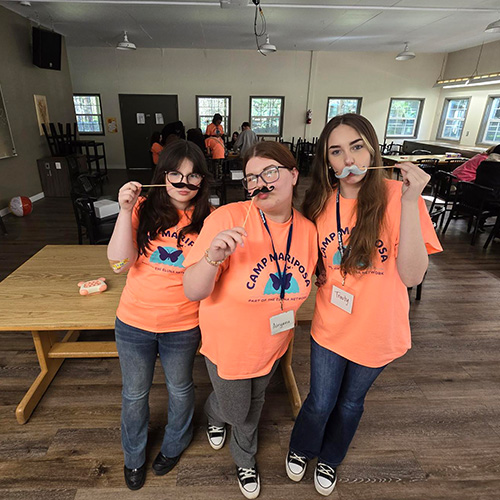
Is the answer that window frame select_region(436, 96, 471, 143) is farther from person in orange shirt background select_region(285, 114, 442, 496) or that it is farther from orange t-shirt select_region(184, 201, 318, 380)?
orange t-shirt select_region(184, 201, 318, 380)

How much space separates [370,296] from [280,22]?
6999mm

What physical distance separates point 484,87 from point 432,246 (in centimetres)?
989

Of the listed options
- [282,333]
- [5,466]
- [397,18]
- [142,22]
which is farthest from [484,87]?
[5,466]

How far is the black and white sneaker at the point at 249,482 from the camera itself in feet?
4.83

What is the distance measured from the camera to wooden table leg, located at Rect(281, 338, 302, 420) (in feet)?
6.28

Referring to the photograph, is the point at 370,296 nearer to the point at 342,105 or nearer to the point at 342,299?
the point at 342,299

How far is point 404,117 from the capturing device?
10414mm

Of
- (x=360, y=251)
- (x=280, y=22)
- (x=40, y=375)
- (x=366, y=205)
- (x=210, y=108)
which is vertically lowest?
(x=40, y=375)

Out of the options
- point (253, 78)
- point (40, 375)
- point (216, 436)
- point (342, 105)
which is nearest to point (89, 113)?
point (253, 78)

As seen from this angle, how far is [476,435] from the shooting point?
1.82 metres

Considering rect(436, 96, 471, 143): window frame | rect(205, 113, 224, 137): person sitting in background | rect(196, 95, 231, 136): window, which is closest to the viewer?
rect(205, 113, 224, 137): person sitting in background

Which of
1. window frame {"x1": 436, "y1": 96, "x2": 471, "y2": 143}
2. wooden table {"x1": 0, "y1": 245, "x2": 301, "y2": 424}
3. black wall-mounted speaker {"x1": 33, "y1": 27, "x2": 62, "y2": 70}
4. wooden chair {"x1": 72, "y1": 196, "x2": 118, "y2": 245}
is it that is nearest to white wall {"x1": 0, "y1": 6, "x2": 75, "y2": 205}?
black wall-mounted speaker {"x1": 33, "y1": 27, "x2": 62, "y2": 70}

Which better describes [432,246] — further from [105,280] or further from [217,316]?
[105,280]

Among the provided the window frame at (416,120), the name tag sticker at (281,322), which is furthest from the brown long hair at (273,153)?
the window frame at (416,120)
